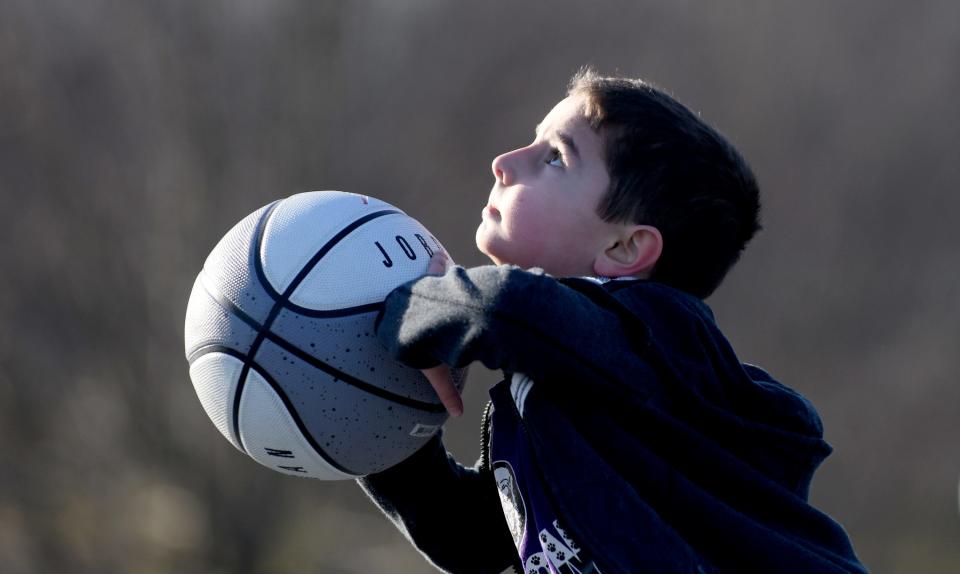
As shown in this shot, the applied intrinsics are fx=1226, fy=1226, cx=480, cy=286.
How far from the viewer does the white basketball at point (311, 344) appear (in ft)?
9.15

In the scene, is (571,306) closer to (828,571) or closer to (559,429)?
(559,429)

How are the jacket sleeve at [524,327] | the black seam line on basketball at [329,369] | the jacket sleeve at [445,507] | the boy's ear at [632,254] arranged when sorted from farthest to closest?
the jacket sleeve at [445,507], the boy's ear at [632,254], the black seam line on basketball at [329,369], the jacket sleeve at [524,327]

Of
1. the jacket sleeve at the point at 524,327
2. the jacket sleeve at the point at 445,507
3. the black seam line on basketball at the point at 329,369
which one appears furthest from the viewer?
the jacket sleeve at the point at 445,507

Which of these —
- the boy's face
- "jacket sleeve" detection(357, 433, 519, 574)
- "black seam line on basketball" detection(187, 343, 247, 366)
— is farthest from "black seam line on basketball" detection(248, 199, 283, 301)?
"jacket sleeve" detection(357, 433, 519, 574)

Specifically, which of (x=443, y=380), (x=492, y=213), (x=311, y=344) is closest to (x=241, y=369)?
(x=311, y=344)

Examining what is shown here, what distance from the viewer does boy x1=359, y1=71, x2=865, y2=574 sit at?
248 centimetres

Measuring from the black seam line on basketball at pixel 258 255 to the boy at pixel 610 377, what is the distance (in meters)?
0.29

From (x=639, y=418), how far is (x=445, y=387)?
18.9 inches

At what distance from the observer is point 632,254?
2924mm

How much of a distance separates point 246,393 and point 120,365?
9110 millimetres

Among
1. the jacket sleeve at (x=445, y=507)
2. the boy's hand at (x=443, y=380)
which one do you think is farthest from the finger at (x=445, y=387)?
the jacket sleeve at (x=445, y=507)

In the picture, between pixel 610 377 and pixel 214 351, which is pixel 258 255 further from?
pixel 610 377

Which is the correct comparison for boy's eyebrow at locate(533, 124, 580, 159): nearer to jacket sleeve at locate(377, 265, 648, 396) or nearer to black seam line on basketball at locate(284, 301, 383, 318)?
jacket sleeve at locate(377, 265, 648, 396)

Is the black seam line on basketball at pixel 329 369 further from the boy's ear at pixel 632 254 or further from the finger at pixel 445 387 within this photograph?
the boy's ear at pixel 632 254
